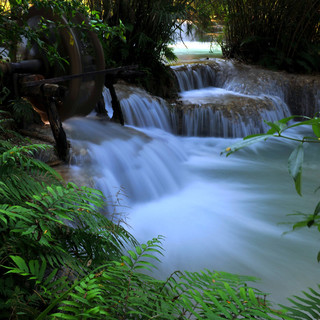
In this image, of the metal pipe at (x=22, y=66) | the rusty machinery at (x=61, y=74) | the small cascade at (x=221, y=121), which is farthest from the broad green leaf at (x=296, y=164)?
the small cascade at (x=221, y=121)

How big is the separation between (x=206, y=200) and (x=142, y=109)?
293cm

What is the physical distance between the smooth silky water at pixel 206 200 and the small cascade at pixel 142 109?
0.16 m

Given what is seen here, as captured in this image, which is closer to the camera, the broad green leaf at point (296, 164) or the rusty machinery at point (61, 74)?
the broad green leaf at point (296, 164)

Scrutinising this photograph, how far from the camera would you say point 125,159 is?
5.28 meters

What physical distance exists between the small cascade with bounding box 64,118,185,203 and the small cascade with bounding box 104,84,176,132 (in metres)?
0.82

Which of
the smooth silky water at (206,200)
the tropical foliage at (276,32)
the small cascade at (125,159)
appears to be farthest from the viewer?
the tropical foliage at (276,32)

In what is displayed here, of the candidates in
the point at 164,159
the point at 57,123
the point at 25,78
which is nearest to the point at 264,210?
the point at 164,159

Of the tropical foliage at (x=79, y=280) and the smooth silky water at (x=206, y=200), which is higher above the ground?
the tropical foliage at (x=79, y=280)

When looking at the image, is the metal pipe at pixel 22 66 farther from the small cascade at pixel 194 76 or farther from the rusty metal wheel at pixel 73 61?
the small cascade at pixel 194 76

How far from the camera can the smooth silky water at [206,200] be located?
3781 mm

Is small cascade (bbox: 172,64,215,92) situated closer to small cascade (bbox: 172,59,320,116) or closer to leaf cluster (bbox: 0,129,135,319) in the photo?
small cascade (bbox: 172,59,320,116)

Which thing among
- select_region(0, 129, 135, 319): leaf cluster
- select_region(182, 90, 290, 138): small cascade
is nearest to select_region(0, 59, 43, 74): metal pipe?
select_region(0, 129, 135, 319): leaf cluster

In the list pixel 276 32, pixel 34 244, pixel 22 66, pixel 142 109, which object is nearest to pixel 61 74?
pixel 22 66

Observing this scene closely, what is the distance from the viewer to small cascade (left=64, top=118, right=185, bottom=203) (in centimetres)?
484
